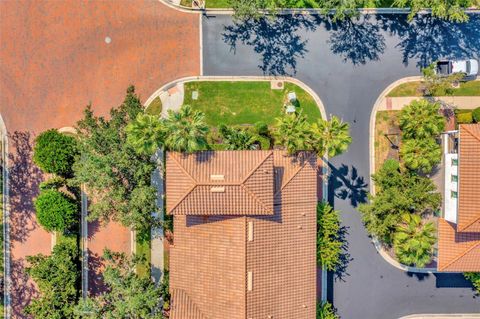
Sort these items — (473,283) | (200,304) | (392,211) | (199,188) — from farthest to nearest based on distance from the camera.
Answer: (473,283) → (392,211) → (200,304) → (199,188)

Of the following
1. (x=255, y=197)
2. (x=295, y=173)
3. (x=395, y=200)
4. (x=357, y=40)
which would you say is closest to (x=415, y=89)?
(x=357, y=40)

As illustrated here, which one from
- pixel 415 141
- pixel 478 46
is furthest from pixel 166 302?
pixel 478 46

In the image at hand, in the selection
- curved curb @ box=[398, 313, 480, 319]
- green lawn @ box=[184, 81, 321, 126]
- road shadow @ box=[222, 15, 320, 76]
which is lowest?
curved curb @ box=[398, 313, 480, 319]

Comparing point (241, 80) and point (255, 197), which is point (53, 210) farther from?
point (241, 80)

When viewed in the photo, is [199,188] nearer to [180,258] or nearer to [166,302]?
[180,258]

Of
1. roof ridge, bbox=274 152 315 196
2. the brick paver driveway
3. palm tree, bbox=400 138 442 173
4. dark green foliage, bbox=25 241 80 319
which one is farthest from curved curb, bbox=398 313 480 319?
dark green foliage, bbox=25 241 80 319

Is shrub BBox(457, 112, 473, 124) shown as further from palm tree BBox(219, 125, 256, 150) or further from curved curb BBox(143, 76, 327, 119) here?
palm tree BBox(219, 125, 256, 150)

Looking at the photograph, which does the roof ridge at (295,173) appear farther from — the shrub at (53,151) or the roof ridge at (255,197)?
the shrub at (53,151)
